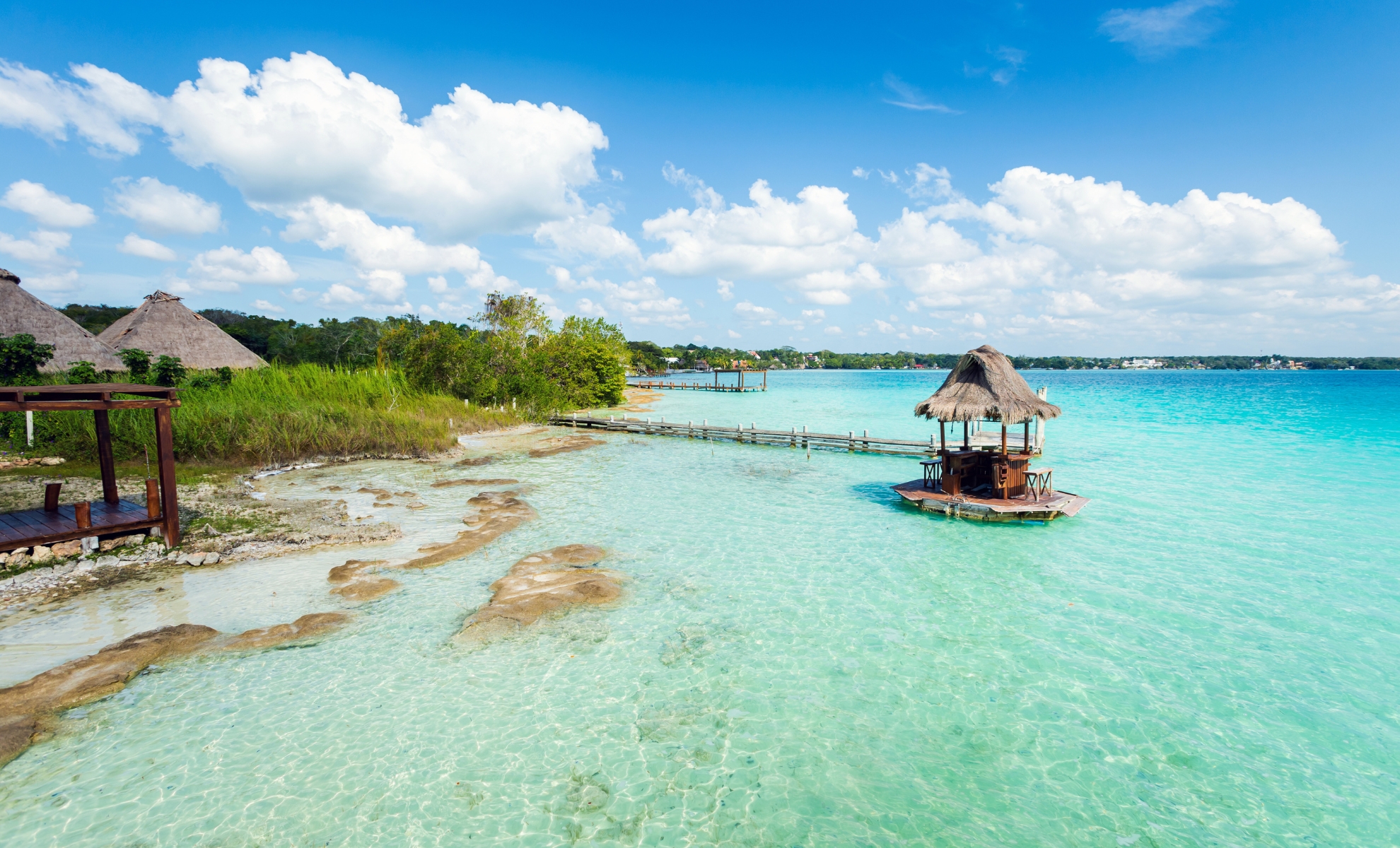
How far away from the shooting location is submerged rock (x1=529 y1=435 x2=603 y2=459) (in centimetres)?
2185

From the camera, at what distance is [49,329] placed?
1922 centimetres

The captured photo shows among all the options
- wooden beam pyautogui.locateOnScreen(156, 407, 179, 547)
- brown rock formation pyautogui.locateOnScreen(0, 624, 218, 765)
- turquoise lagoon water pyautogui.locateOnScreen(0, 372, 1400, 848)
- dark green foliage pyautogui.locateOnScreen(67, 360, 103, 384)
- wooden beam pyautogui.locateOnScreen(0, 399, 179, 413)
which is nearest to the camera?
turquoise lagoon water pyautogui.locateOnScreen(0, 372, 1400, 848)

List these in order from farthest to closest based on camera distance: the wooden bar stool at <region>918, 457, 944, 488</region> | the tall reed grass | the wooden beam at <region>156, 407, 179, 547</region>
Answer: the tall reed grass, the wooden bar stool at <region>918, 457, 944, 488</region>, the wooden beam at <region>156, 407, 179, 547</region>

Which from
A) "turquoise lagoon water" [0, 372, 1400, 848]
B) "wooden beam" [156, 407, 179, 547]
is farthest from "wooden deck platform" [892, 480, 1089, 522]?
"wooden beam" [156, 407, 179, 547]

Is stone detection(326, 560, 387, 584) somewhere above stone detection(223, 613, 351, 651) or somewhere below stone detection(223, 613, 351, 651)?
above

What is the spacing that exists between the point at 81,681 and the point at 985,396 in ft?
48.2

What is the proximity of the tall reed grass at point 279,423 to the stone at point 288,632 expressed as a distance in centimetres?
1031

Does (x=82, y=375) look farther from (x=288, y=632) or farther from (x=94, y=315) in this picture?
(x=94, y=315)

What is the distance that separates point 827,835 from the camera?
178 inches

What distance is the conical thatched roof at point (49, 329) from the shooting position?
1877 centimetres

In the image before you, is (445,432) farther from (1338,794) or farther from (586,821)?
(1338,794)

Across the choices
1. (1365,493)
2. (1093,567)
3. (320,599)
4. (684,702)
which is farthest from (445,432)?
(1365,493)

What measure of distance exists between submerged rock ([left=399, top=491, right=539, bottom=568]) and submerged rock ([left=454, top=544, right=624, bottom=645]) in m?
1.36

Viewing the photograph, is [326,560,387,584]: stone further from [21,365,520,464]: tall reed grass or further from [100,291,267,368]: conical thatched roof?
[100,291,267,368]: conical thatched roof
